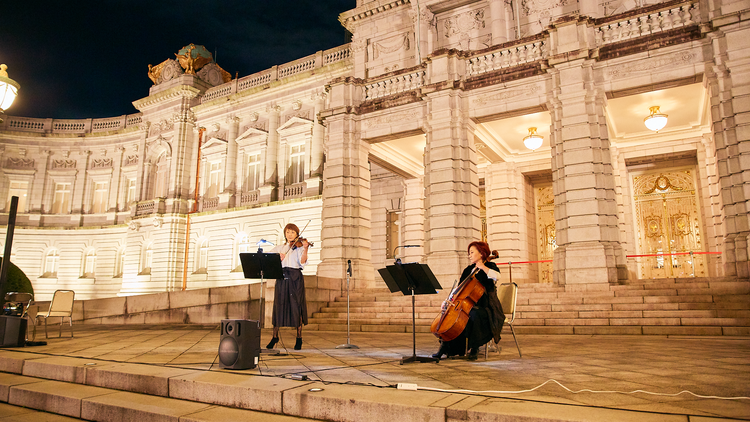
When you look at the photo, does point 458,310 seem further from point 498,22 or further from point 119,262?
point 119,262

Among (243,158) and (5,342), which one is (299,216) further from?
(5,342)

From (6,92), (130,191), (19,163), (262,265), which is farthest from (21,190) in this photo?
(262,265)

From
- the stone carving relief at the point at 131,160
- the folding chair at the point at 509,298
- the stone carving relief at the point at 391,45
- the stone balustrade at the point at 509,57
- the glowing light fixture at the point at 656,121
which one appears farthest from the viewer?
the stone carving relief at the point at 131,160

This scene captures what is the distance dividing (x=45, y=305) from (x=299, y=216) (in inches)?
465

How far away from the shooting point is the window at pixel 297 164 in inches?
1010

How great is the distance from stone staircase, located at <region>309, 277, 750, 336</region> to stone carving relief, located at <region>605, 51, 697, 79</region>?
5.62 meters

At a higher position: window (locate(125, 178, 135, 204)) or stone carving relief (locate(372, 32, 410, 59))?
stone carving relief (locate(372, 32, 410, 59))

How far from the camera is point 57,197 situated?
34.4 m

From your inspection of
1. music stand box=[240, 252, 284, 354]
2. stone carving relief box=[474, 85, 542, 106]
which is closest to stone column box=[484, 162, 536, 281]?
stone carving relief box=[474, 85, 542, 106]

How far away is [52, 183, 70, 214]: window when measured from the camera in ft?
112

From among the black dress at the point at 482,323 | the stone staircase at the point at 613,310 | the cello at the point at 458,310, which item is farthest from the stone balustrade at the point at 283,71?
the cello at the point at 458,310

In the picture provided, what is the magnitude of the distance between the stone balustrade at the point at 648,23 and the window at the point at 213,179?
2273cm

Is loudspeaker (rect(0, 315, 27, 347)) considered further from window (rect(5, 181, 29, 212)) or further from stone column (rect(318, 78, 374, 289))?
window (rect(5, 181, 29, 212))

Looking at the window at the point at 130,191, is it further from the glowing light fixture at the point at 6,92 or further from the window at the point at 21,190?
the glowing light fixture at the point at 6,92
